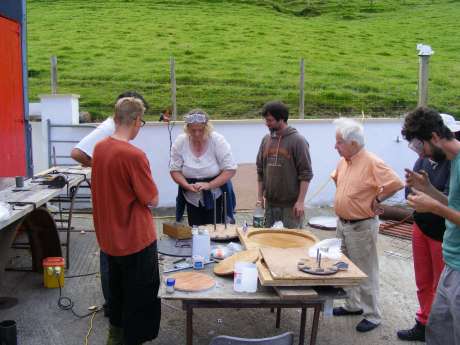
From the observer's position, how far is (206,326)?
3883 mm

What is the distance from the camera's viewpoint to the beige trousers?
372 centimetres

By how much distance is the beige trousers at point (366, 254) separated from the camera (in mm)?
3721

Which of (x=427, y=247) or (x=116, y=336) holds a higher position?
(x=427, y=247)

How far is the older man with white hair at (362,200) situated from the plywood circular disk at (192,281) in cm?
136

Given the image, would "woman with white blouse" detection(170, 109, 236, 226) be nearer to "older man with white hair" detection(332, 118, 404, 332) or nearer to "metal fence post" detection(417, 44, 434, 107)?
"older man with white hair" detection(332, 118, 404, 332)

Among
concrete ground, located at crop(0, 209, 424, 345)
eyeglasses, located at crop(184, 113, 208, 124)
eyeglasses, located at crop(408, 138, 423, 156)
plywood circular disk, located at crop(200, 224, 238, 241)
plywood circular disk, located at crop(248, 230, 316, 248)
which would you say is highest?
eyeglasses, located at crop(184, 113, 208, 124)

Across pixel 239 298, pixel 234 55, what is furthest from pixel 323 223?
pixel 234 55

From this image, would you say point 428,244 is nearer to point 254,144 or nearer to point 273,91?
point 254,144

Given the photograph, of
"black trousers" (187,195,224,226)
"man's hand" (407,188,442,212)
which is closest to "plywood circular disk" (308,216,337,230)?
"black trousers" (187,195,224,226)

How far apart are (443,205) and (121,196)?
1.77 m

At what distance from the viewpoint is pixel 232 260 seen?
10.4 feet

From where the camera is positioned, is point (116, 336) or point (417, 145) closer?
point (417, 145)

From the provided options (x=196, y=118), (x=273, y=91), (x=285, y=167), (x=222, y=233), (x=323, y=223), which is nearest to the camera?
(x=222, y=233)

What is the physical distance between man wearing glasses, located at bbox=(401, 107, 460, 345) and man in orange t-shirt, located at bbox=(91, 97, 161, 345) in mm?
1519
